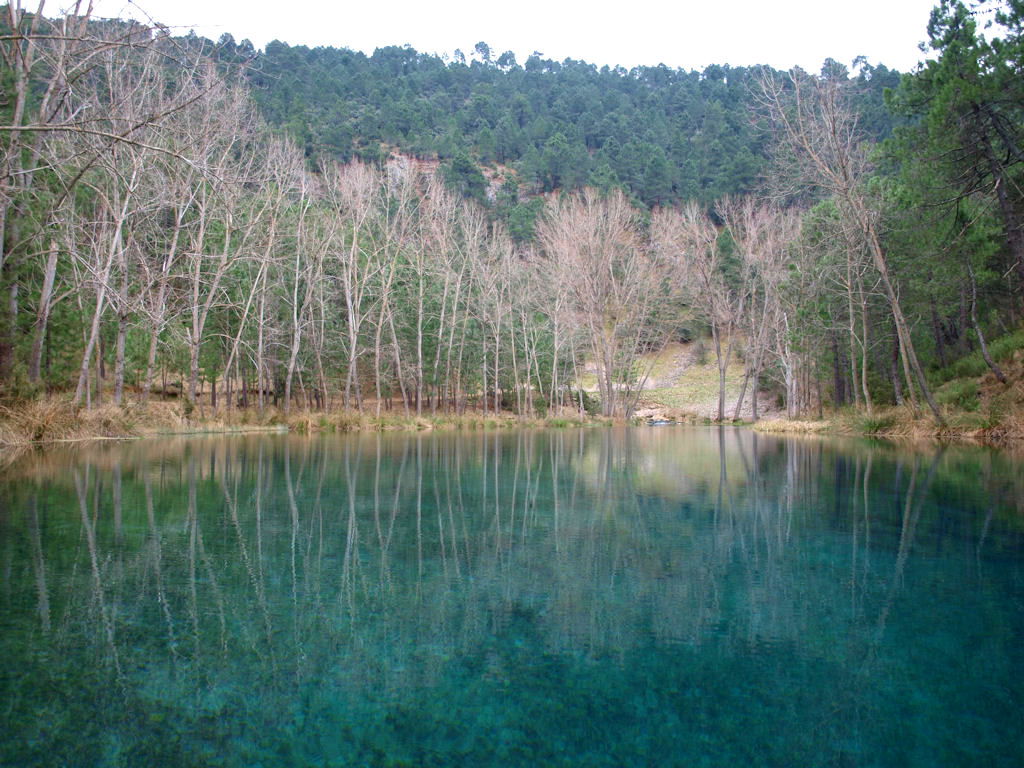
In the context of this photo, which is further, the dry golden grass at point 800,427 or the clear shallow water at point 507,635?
the dry golden grass at point 800,427

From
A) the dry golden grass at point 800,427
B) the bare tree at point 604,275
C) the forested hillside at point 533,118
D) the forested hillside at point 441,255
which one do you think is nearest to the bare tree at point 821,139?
the forested hillside at point 441,255

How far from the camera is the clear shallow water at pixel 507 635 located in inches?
84.7

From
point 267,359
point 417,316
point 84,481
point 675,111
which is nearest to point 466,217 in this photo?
point 417,316

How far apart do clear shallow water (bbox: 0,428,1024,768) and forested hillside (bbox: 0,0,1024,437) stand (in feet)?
10.0

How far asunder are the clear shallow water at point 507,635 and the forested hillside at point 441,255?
3.06 meters

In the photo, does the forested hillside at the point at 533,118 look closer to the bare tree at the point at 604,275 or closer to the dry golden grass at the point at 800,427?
the bare tree at the point at 604,275

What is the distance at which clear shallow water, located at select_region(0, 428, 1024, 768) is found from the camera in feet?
7.06

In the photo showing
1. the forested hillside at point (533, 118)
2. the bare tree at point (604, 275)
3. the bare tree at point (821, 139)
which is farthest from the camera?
the forested hillside at point (533, 118)

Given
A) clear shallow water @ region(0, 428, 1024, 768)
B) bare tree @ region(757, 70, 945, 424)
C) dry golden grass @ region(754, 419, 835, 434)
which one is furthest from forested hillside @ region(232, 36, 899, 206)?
clear shallow water @ region(0, 428, 1024, 768)

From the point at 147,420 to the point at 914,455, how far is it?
1700 centimetres

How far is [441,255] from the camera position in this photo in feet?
108

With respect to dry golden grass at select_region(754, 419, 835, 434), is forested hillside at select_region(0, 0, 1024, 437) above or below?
above

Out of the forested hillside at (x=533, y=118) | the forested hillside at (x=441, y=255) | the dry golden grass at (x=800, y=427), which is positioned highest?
the forested hillside at (x=533, y=118)

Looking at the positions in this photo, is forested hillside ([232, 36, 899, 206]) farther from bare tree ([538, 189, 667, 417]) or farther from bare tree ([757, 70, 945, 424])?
bare tree ([757, 70, 945, 424])
